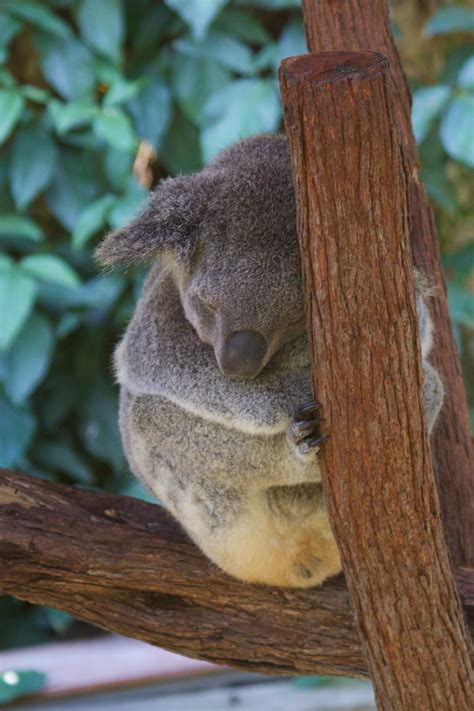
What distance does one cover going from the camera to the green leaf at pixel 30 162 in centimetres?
406

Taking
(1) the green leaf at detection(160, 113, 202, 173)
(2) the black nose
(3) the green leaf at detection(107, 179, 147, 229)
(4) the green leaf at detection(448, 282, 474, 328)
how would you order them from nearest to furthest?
(2) the black nose < (3) the green leaf at detection(107, 179, 147, 229) < (4) the green leaf at detection(448, 282, 474, 328) < (1) the green leaf at detection(160, 113, 202, 173)

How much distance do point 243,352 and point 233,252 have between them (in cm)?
22

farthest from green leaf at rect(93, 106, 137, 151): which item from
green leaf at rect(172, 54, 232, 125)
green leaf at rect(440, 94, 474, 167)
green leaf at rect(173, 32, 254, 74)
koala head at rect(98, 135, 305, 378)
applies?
koala head at rect(98, 135, 305, 378)

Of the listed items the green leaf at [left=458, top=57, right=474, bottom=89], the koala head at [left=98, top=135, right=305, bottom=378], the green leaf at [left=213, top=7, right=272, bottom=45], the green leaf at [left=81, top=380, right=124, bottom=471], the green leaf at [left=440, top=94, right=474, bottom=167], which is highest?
the green leaf at [left=213, top=7, right=272, bottom=45]

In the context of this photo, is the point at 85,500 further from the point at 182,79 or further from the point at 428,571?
the point at 182,79

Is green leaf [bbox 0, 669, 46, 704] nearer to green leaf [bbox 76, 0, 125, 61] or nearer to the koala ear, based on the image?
the koala ear

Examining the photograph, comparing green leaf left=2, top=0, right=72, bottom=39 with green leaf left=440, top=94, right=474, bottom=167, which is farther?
green leaf left=2, top=0, right=72, bottom=39

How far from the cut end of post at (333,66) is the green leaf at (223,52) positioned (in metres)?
2.68

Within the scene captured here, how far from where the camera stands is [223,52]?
4109 millimetres

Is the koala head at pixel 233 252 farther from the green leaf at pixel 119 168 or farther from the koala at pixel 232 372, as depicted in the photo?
the green leaf at pixel 119 168

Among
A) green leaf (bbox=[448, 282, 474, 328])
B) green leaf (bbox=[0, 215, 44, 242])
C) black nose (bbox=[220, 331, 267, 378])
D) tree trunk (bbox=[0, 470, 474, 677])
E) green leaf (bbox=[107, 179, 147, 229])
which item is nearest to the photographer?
black nose (bbox=[220, 331, 267, 378])

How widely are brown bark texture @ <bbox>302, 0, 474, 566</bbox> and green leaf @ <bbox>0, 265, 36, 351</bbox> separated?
1.59 meters

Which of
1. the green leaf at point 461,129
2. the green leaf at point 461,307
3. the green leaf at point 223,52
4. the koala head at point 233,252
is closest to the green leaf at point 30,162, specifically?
the green leaf at point 223,52

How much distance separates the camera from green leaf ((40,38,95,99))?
4.12m
